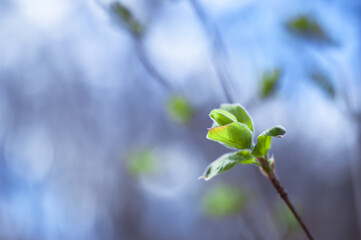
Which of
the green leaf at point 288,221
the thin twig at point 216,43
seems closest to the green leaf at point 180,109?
the thin twig at point 216,43

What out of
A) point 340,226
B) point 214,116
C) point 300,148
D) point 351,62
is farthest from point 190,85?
point 214,116

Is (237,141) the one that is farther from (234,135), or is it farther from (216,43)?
(216,43)

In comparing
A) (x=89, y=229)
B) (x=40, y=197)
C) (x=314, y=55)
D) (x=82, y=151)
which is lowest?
(x=314, y=55)

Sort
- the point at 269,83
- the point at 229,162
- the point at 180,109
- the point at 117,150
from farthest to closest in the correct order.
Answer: the point at 117,150 → the point at 180,109 → the point at 269,83 → the point at 229,162

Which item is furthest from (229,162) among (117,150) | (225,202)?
(117,150)

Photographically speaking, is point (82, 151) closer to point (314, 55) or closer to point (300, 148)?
point (300, 148)
